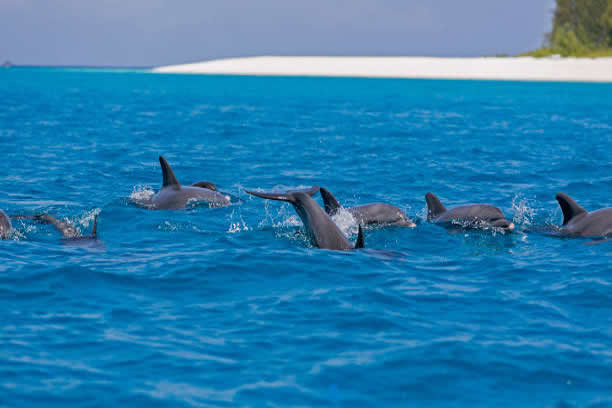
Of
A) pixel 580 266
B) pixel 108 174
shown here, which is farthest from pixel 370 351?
pixel 108 174

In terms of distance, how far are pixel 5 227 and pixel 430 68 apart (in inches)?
5462

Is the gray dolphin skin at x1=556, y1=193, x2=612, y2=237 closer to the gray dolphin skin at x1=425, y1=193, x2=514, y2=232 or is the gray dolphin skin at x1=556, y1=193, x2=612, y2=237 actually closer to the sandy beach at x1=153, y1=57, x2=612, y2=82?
the gray dolphin skin at x1=425, y1=193, x2=514, y2=232

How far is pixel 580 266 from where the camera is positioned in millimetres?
11180

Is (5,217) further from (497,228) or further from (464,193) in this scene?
(464,193)

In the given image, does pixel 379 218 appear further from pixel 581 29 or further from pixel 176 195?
pixel 581 29

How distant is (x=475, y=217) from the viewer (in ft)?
45.1

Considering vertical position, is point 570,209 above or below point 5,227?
below

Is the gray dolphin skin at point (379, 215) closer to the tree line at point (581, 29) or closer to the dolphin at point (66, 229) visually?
the dolphin at point (66, 229)

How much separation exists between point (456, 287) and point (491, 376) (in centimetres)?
283

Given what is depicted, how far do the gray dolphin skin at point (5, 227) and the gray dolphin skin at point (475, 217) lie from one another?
7.20 meters

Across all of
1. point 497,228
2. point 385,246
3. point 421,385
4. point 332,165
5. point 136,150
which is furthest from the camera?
point 136,150

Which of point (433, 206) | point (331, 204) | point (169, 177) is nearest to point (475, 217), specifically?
point (433, 206)

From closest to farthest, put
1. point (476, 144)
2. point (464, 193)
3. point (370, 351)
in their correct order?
point (370, 351) < point (464, 193) < point (476, 144)

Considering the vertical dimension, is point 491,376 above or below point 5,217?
below
